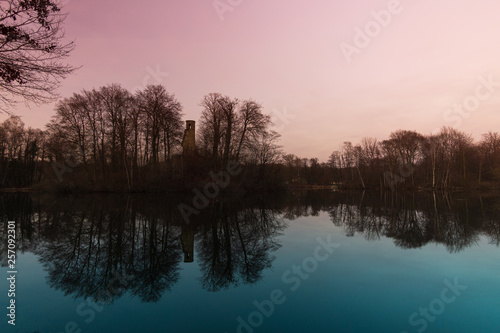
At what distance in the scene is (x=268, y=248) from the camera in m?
8.17

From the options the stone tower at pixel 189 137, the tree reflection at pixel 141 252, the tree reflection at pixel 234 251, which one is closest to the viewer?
the tree reflection at pixel 141 252

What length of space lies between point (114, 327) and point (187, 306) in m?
1.06

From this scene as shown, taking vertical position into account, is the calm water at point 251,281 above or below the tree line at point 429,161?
below
